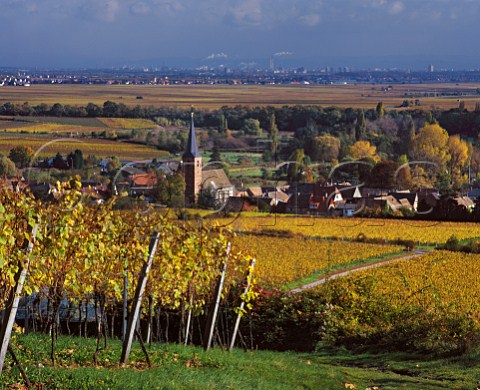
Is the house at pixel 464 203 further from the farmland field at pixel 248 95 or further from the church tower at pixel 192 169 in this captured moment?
the farmland field at pixel 248 95

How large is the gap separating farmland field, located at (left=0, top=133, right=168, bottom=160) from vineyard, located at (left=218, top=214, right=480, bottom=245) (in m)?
7.16

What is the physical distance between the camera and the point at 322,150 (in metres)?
58.9

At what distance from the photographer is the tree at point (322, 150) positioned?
58.6 m

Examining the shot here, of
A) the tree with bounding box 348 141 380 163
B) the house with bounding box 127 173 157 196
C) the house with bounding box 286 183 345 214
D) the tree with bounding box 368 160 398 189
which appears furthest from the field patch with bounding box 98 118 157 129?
the tree with bounding box 348 141 380 163

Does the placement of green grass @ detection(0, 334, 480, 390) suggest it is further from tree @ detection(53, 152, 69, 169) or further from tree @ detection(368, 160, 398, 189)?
tree @ detection(368, 160, 398, 189)

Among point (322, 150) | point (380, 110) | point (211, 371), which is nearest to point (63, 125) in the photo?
point (322, 150)

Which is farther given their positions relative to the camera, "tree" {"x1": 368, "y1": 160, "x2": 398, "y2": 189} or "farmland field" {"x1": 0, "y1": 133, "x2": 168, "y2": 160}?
"tree" {"x1": 368, "y1": 160, "x2": 398, "y2": 189}

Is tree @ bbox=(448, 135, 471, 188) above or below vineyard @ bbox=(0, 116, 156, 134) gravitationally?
below

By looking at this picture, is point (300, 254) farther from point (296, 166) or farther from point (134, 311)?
point (296, 166)

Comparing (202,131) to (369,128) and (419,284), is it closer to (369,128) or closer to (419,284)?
(369,128)

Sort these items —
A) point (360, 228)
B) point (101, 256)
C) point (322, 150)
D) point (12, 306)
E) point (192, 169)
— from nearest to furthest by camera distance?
point (12, 306) < point (101, 256) < point (360, 228) < point (192, 169) < point (322, 150)

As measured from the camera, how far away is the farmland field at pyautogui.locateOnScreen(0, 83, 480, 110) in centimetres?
4003

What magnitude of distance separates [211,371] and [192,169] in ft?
107

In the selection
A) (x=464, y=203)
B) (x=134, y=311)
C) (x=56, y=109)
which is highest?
(x=56, y=109)
